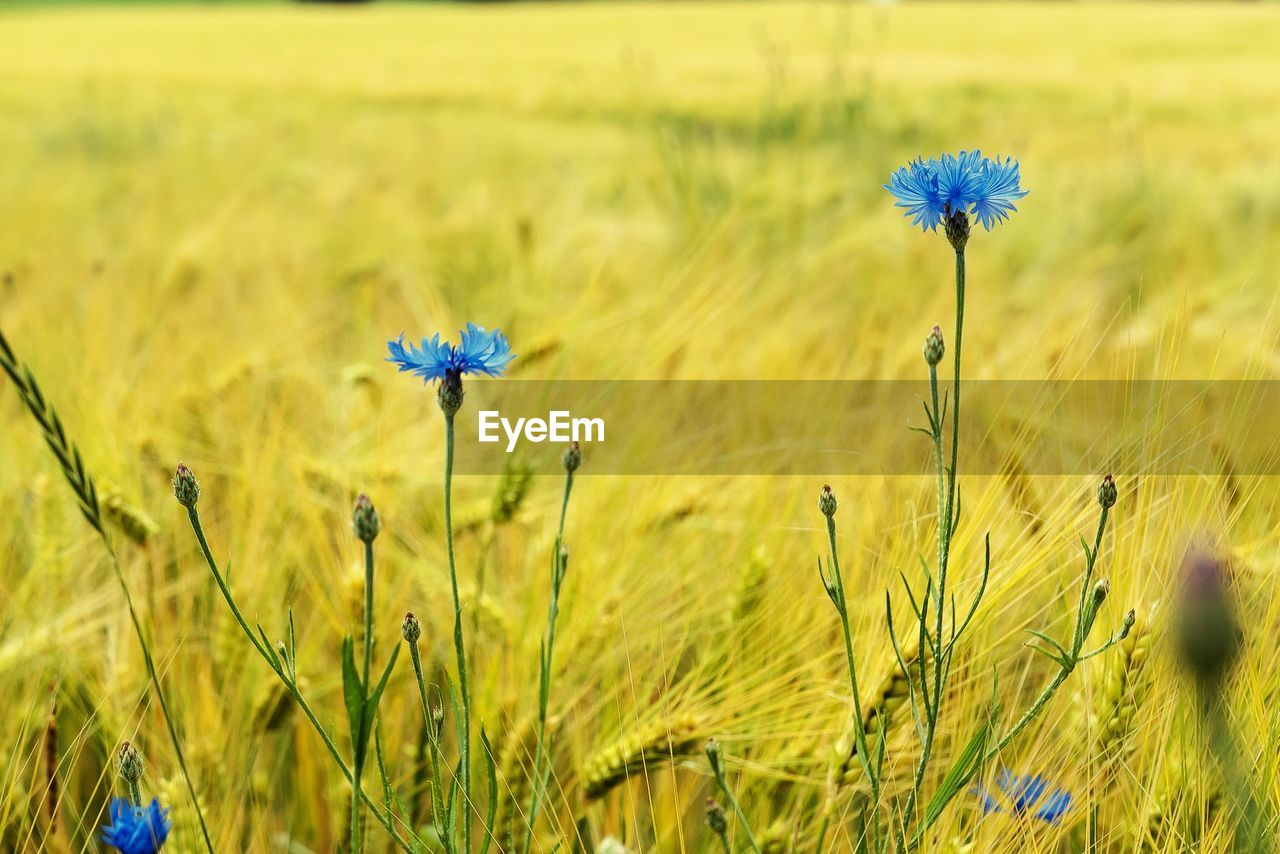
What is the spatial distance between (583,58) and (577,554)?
1229 cm

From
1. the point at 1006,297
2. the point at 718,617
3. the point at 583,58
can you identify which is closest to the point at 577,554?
the point at 718,617

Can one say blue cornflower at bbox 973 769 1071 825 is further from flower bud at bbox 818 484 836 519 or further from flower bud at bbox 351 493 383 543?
flower bud at bbox 351 493 383 543

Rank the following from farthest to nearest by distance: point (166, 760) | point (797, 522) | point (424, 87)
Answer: point (424, 87)
point (797, 522)
point (166, 760)

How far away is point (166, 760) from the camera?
0.72m

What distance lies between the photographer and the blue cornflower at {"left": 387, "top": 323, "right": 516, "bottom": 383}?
45 cm

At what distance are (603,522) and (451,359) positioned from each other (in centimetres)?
37

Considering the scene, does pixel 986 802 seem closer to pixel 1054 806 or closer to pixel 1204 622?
pixel 1054 806

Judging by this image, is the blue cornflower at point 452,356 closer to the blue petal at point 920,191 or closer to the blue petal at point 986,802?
the blue petal at point 920,191

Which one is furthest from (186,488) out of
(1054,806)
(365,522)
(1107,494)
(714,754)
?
(1054,806)

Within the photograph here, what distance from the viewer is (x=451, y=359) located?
1.50 ft

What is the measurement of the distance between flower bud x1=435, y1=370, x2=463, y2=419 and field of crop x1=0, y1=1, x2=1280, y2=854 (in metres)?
0.14

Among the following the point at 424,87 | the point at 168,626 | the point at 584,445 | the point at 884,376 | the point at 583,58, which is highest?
the point at 583,58

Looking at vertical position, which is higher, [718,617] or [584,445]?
[584,445]

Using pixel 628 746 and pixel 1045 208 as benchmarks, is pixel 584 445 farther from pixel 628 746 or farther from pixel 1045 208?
pixel 1045 208
